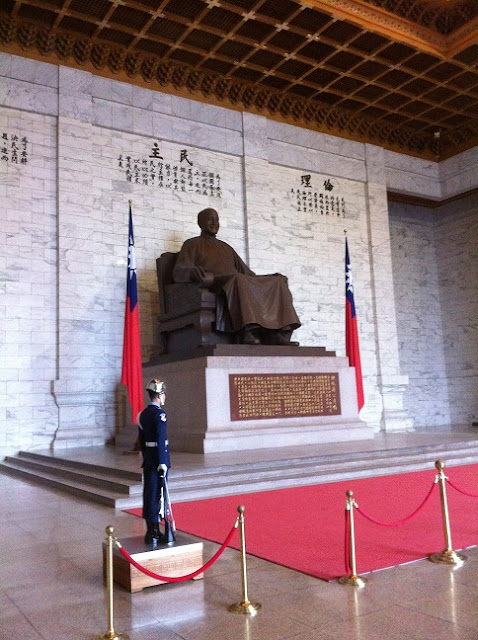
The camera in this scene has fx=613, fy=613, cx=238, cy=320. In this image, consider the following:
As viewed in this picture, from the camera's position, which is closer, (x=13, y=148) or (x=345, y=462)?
(x=345, y=462)

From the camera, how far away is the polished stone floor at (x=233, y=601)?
80.8 inches

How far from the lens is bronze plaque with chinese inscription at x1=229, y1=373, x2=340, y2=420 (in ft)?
21.4

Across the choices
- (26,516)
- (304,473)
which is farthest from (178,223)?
(26,516)

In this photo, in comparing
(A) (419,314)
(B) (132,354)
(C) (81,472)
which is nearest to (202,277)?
(B) (132,354)

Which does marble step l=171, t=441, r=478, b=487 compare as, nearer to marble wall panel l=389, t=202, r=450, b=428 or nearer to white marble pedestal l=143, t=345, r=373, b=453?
white marble pedestal l=143, t=345, r=373, b=453

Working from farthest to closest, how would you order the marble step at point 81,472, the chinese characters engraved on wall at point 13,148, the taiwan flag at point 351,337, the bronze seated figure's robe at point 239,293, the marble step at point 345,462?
the taiwan flag at point 351,337 → the chinese characters engraved on wall at point 13,148 → the bronze seated figure's robe at point 239,293 → the marble step at point 345,462 → the marble step at point 81,472

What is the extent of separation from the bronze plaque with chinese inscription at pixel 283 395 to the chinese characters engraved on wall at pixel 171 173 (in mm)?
3780

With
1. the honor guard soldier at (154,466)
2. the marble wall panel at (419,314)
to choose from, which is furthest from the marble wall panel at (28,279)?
the marble wall panel at (419,314)

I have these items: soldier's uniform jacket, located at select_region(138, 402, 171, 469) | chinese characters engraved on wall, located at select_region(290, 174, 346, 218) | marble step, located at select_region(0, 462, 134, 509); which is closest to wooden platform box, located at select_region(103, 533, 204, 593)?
soldier's uniform jacket, located at select_region(138, 402, 171, 469)

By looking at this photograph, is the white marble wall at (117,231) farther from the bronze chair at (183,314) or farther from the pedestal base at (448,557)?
the pedestal base at (448,557)

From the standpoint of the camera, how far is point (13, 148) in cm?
805

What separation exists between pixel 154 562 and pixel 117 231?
6577 mm

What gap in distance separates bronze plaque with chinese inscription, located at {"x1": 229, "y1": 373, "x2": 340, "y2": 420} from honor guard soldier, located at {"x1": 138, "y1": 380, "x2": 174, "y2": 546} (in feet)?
11.7

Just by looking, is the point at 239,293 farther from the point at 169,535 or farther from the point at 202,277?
the point at 169,535
